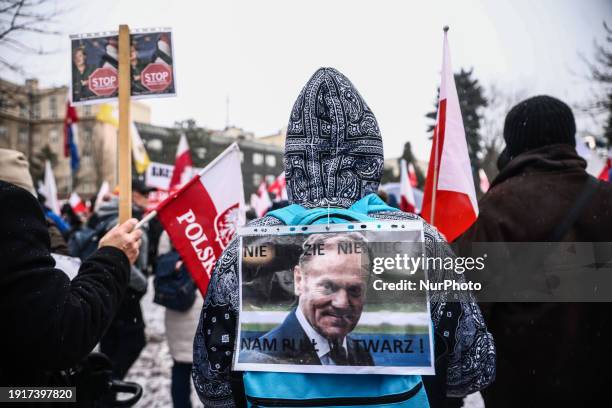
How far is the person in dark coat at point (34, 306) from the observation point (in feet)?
4.78

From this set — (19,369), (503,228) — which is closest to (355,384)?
(19,369)

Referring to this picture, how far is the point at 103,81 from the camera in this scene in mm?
2951

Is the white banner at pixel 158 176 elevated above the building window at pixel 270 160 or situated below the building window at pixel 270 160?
below

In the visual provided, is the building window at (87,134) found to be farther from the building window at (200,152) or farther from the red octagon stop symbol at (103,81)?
the red octagon stop symbol at (103,81)

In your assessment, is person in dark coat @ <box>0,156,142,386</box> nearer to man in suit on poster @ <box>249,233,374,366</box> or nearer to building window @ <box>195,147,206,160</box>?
man in suit on poster @ <box>249,233,374,366</box>

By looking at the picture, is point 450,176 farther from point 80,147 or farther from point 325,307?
point 80,147

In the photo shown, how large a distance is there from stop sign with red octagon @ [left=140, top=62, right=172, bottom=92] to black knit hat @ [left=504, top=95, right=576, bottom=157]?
200cm

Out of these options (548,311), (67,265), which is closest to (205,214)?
(67,265)

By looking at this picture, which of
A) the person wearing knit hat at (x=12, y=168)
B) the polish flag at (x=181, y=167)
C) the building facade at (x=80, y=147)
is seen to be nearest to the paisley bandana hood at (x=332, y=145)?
the person wearing knit hat at (x=12, y=168)

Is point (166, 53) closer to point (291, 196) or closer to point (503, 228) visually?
point (291, 196)

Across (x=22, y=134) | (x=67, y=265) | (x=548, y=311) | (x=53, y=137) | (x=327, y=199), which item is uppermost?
(x=53, y=137)

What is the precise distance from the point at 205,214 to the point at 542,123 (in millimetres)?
1963

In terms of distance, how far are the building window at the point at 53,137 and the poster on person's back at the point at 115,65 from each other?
65989 millimetres

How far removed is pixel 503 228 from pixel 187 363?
9.68ft
